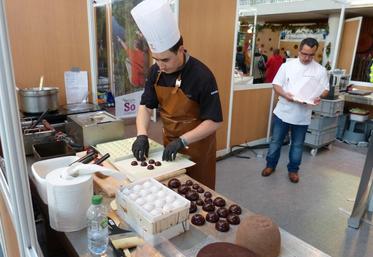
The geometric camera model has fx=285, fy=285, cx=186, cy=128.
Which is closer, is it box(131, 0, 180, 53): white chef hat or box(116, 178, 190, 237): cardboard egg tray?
box(116, 178, 190, 237): cardboard egg tray

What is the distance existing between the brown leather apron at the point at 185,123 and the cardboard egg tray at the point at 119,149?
0.15 meters

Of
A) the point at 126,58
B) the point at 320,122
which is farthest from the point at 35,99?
the point at 320,122

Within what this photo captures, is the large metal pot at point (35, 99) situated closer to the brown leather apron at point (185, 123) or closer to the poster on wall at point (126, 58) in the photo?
the brown leather apron at point (185, 123)

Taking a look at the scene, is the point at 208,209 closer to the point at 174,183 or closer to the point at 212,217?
the point at 212,217

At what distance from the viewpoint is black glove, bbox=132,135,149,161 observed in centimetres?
132

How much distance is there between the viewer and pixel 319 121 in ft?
11.7

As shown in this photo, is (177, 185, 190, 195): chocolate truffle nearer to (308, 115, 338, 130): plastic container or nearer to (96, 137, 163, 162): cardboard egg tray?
(96, 137, 163, 162): cardboard egg tray

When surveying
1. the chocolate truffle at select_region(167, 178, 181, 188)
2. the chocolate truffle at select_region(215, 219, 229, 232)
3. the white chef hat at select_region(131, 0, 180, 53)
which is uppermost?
the white chef hat at select_region(131, 0, 180, 53)

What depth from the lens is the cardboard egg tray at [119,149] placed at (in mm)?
1335

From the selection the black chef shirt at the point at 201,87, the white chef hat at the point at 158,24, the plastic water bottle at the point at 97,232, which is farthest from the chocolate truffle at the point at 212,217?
the white chef hat at the point at 158,24

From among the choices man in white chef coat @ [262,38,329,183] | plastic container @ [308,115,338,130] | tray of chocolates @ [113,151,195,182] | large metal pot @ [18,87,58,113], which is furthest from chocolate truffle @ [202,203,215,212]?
plastic container @ [308,115,338,130]

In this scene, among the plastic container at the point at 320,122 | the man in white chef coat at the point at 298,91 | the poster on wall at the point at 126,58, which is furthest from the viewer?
the poster on wall at the point at 126,58

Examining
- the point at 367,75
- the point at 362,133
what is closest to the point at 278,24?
the point at 367,75

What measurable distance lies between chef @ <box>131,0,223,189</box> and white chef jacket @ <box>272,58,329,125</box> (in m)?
1.44
